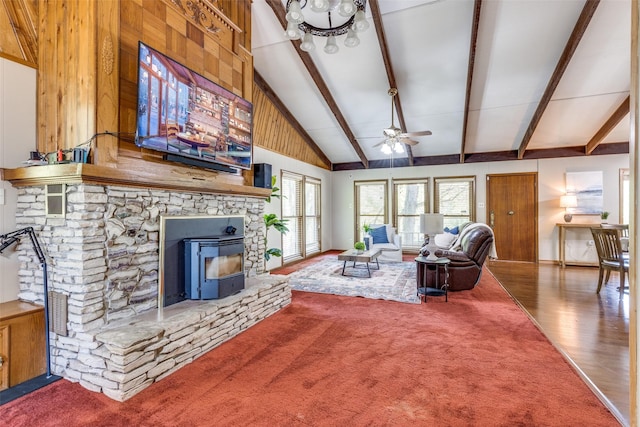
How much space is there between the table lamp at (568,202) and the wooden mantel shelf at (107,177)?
7.22m

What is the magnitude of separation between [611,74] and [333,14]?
4150 mm

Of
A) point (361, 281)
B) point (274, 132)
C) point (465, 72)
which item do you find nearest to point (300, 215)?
point (274, 132)

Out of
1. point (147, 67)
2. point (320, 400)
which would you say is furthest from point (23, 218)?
point (320, 400)

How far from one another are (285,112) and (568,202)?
6.27 m

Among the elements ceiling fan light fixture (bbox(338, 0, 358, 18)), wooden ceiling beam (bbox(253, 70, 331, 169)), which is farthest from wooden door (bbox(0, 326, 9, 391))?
wooden ceiling beam (bbox(253, 70, 331, 169))

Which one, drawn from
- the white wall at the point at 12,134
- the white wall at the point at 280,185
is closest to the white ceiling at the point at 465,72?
the white wall at the point at 280,185

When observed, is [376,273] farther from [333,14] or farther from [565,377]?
[333,14]

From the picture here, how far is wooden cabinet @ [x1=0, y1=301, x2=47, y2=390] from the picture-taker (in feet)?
7.12

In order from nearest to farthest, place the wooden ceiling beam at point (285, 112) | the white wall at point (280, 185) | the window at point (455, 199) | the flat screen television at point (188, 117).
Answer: the flat screen television at point (188, 117) → the wooden ceiling beam at point (285, 112) → the white wall at point (280, 185) → the window at point (455, 199)

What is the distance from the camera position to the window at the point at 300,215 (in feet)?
22.0

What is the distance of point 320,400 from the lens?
2023 mm

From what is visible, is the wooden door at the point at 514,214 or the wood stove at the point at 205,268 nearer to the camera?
the wood stove at the point at 205,268

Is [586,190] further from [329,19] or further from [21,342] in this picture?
[21,342]

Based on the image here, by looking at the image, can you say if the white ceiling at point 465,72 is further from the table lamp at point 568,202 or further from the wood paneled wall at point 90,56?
the wood paneled wall at point 90,56
